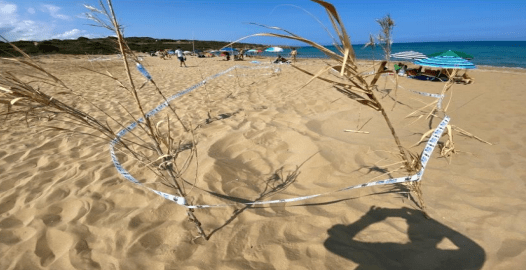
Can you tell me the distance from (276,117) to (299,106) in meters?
1.04

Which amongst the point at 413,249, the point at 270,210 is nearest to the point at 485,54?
the point at 413,249

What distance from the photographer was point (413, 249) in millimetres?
1836

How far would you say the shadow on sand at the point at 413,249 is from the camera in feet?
5.65

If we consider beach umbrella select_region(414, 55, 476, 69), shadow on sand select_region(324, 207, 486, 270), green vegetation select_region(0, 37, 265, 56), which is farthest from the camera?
beach umbrella select_region(414, 55, 476, 69)

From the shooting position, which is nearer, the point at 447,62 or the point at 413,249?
the point at 413,249

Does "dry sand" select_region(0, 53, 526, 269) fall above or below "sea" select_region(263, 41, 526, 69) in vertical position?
below

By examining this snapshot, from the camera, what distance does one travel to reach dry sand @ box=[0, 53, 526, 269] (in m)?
1.78

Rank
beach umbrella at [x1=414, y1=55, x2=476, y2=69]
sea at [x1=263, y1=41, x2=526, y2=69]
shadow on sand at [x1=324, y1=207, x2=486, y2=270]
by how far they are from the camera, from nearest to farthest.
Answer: shadow on sand at [x1=324, y1=207, x2=486, y2=270]
beach umbrella at [x1=414, y1=55, x2=476, y2=69]
sea at [x1=263, y1=41, x2=526, y2=69]

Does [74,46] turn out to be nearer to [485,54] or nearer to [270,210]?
[270,210]

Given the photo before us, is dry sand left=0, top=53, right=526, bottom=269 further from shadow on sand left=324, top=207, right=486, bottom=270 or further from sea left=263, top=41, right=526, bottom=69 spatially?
sea left=263, top=41, right=526, bottom=69

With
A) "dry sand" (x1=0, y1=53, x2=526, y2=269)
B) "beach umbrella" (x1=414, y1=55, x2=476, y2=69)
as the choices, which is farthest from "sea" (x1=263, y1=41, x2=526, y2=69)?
"beach umbrella" (x1=414, y1=55, x2=476, y2=69)

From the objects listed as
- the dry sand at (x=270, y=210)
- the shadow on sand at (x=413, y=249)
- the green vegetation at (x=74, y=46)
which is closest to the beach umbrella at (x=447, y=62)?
the dry sand at (x=270, y=210)

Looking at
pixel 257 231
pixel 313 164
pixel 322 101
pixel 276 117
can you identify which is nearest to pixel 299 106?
pixel 322 101

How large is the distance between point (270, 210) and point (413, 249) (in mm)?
1159
